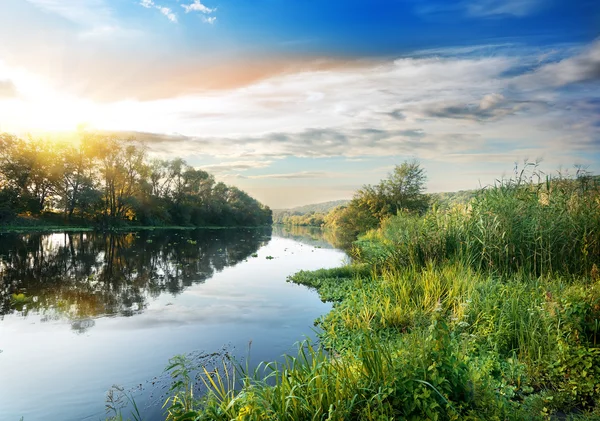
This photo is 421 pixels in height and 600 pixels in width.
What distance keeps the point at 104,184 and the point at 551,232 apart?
51.7 meters

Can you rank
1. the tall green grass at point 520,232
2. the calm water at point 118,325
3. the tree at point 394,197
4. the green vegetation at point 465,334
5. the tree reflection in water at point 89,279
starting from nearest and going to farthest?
the green vegetation at point 465,334 → the calm water at point 118,325 → the tall green grass at point 520,232 → the tree reflection in water at point 89,279 → the tree at point 394,197

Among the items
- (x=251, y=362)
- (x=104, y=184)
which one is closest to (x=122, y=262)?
(x=251, y=362)

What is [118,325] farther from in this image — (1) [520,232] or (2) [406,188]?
(2) [406,188]

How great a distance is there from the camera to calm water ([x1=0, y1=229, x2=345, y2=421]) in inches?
191

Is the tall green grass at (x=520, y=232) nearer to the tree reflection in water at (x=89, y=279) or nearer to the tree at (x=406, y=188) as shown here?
the tree reflection in water at (x=89, y=279)

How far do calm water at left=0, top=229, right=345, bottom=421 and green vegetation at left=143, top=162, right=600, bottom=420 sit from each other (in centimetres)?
101

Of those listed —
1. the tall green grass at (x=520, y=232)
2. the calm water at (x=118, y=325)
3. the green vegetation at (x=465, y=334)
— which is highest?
the tall green grass at (x=520, y=232)

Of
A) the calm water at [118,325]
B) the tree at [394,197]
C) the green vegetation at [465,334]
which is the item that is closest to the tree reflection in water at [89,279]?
the calm water at [118,325]

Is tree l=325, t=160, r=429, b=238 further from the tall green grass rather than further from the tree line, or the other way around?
the tree line

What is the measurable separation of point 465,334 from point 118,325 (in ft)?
24.2

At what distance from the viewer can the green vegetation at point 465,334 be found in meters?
3.13

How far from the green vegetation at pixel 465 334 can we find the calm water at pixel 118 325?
1.01m

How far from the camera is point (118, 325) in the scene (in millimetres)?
7777

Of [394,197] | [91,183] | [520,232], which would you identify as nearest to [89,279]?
[520,232]
